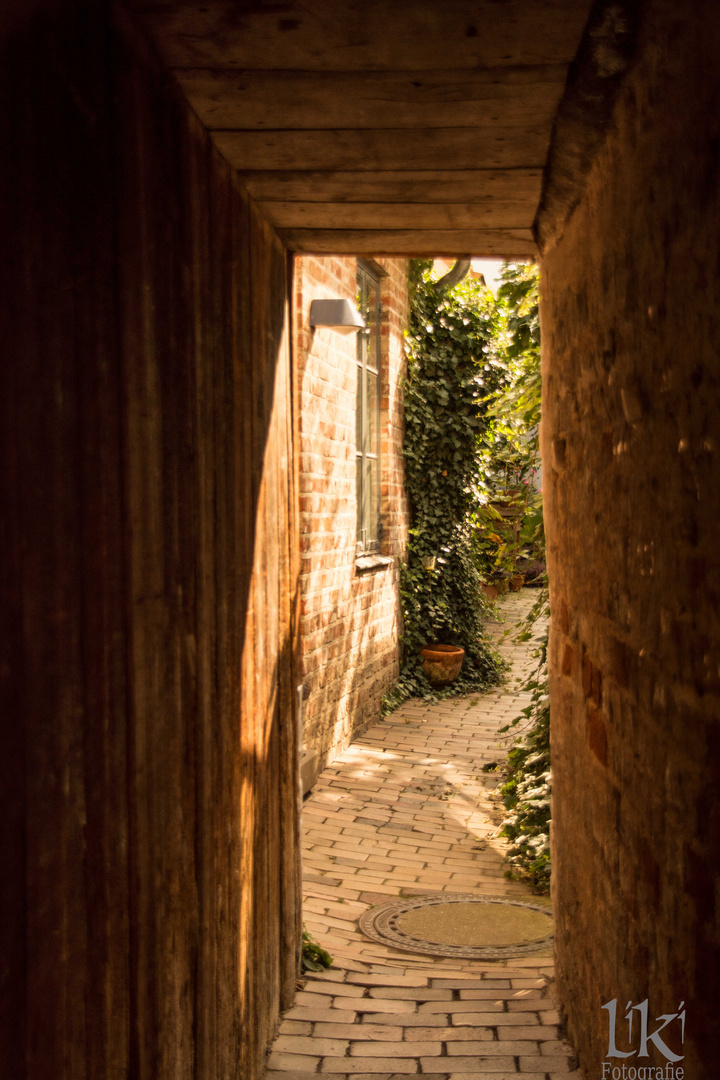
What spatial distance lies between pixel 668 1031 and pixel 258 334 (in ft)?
6.68

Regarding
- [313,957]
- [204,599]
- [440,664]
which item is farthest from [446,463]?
[204,599]

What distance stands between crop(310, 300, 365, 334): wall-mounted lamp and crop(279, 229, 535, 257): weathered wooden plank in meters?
2.31

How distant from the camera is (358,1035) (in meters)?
2.97

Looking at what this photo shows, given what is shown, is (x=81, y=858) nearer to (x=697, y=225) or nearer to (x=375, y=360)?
(x=697, y=225)

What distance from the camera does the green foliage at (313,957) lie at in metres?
3.44

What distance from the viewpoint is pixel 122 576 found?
1.69 meters

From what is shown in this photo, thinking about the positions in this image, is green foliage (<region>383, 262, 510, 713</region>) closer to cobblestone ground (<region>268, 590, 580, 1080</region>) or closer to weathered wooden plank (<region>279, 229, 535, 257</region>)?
cobblestone ground (<region>268, 590, 580, 1080</region>)

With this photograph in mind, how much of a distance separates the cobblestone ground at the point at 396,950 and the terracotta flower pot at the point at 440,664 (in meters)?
0.94

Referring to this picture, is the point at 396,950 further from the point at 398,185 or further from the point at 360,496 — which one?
the point at 360,496

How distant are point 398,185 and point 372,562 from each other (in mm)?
5105

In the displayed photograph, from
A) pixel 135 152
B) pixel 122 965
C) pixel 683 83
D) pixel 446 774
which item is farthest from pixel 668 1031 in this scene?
pixel 446 774

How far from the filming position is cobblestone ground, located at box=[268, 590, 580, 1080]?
2834mm

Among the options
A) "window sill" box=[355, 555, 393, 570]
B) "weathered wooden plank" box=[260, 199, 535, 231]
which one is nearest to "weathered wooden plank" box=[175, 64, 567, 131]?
"weathered wooden plank" box=[260, 199, 535, 231]

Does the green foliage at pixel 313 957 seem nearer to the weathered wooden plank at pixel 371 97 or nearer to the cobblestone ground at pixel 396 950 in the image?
the cobblestone ground at pixel 396 950
